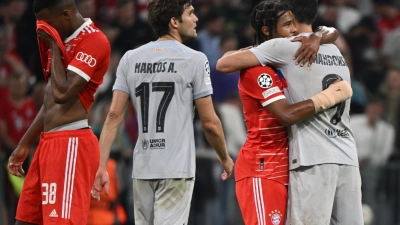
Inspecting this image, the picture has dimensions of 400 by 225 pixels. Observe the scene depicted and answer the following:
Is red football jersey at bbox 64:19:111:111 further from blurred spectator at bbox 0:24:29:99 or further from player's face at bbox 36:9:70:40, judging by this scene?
blurred spectator at bbox 0:24:29:99


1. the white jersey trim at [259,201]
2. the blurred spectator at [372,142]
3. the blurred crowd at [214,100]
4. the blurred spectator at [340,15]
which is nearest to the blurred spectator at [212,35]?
the blurred crowd at [214,100]

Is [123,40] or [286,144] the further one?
[123,40]

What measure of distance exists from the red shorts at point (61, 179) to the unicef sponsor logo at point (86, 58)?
0.55 meters

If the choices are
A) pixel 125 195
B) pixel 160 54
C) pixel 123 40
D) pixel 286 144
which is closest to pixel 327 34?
pixel 286 144

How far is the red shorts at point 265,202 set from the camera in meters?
6.89

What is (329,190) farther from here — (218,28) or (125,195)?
(218,28)

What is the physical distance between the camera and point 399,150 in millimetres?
12906

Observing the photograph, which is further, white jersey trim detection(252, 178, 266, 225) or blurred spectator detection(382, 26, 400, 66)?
blurred spectator detection(382, 26, 400, 66)

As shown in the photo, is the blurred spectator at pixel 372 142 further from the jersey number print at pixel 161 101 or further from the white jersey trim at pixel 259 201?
the jersey number print at pixel 161 101

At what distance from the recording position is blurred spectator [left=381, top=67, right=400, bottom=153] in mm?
13062

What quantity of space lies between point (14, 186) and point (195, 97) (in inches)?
196

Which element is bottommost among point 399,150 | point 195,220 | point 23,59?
point 195,220

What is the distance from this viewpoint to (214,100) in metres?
13.6

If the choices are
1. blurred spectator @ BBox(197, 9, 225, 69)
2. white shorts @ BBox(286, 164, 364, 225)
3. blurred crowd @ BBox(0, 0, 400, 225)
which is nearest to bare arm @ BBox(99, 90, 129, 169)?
white shorts @ BBox(286, 164, 364, 225)
